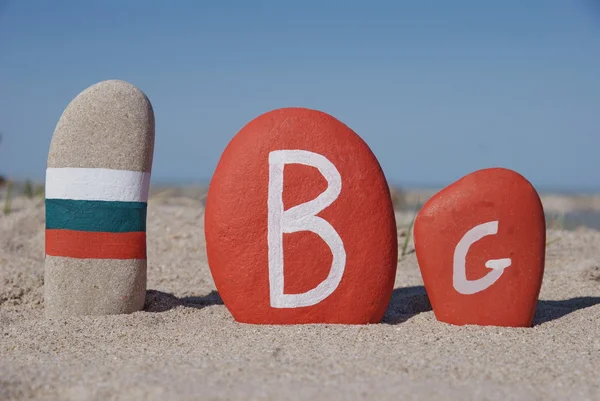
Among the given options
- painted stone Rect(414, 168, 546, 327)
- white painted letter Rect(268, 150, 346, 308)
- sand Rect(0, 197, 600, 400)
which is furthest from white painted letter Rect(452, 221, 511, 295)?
white painted letter Rect(268, 150, 346, 308)

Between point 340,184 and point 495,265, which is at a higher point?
point 340,184

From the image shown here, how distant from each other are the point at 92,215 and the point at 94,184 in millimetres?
191

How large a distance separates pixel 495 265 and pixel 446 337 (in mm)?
602

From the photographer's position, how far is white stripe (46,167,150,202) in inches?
164

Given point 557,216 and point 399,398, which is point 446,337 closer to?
point 399,398

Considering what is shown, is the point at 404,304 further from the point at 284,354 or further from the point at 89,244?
the point at 89,244

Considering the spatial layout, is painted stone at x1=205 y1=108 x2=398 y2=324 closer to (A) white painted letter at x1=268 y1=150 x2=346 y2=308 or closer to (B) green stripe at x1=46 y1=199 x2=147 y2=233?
(A) white painted letter at x1=268 y1=150 x2=346 y2=308

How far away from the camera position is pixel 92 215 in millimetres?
4180

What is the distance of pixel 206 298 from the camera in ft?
16.9

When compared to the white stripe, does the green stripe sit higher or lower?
lower

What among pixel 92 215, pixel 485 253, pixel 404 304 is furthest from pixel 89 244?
pixel 485 253

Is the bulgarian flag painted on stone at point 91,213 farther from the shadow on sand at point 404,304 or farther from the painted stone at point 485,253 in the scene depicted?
the painted stone at point 485,253

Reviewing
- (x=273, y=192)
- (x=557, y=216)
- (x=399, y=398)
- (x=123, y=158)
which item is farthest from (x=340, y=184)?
(x=557, y=216)

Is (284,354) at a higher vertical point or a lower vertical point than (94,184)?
lower
